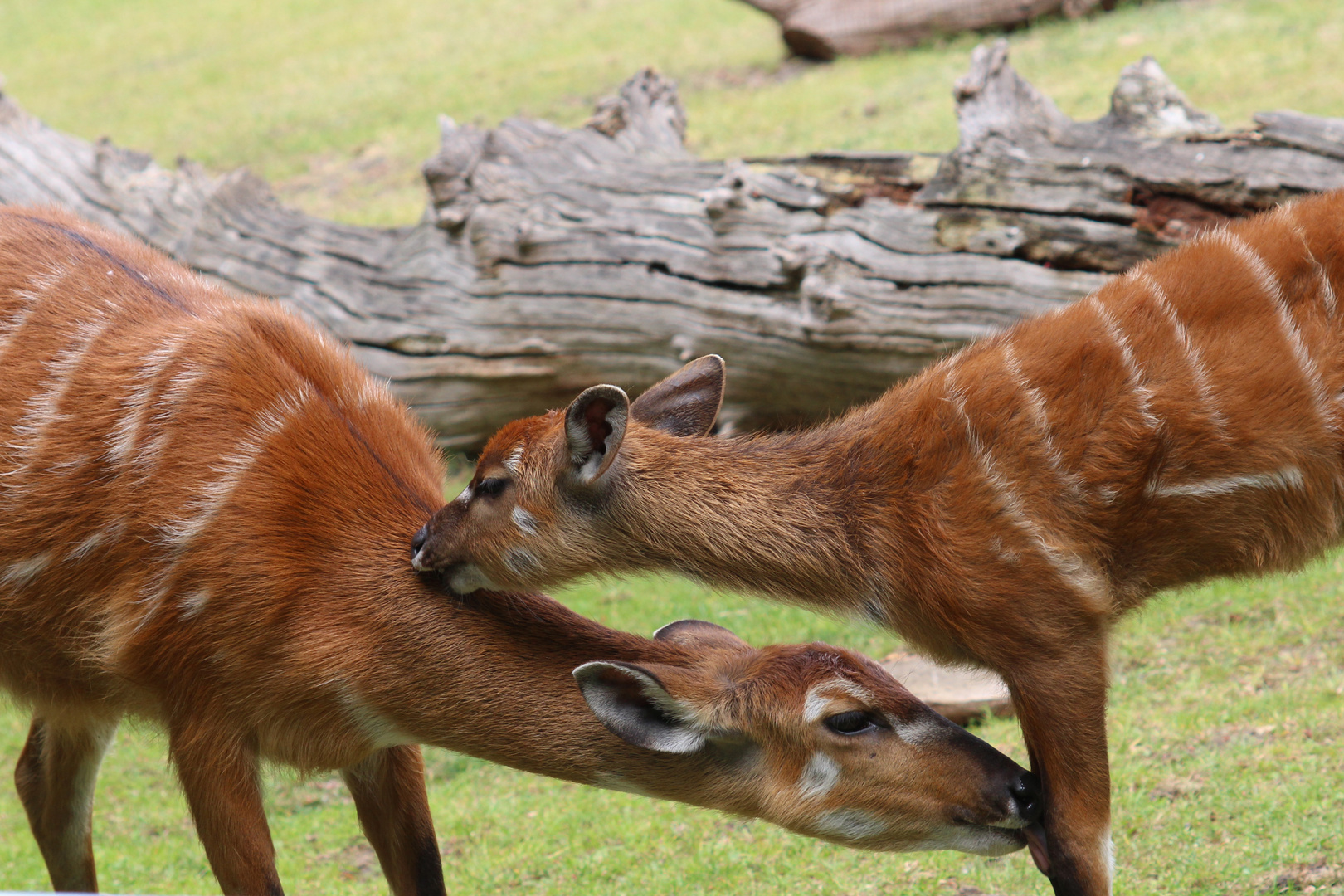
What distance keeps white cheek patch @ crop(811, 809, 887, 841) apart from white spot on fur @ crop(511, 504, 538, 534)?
122 cm

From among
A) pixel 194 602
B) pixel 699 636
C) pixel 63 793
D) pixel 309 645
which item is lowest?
pixel 63 793

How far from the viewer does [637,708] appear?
3.67 m

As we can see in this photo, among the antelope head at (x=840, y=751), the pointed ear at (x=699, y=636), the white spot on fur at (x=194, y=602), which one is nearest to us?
the antelope head at (x=840, y=751)

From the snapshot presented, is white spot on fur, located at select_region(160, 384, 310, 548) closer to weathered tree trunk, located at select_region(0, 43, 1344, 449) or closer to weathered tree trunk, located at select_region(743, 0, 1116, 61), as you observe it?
weathered tree trunk, located at select_region(0, 43, 1344, 449)

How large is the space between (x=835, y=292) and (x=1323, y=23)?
831 cm

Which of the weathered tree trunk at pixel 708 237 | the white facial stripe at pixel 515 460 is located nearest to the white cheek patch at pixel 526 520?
the white facial stripe at pixel 515 460

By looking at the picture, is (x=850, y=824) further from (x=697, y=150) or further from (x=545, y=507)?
(x=697, y=150)

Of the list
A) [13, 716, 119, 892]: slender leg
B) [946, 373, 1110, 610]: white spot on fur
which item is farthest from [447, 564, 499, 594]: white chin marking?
[13, 716, 119, 892]: slender leg

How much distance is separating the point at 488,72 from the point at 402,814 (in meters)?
14.7

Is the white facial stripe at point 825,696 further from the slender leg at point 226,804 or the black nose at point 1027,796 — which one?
the slender leg at point 226,804

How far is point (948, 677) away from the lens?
6059 millimetres

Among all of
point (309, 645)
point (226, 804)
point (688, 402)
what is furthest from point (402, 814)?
point (688, 402)

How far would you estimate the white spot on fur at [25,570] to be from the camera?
400 centimetres

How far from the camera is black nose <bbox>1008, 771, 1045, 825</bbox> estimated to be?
146 inches
